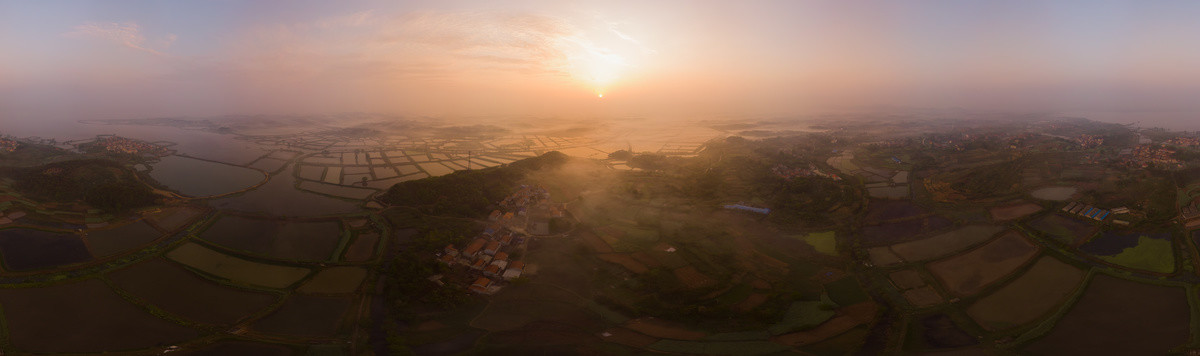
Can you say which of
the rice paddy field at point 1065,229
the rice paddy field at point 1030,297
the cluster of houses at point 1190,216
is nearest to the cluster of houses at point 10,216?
the rice paddy field at point 1030,297

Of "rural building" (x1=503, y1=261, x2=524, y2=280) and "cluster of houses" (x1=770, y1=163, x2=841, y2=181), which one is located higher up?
"cluster of houses" (x1=770, y1=163, x2=841, y2=181)

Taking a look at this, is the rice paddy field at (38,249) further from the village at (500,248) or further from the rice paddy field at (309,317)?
the village at (500,248)

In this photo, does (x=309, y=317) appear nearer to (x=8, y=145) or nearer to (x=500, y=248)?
(x=500, y=248)

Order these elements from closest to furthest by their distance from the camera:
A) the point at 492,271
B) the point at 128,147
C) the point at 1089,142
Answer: the point at 492,271, the point at 128,147, the point at 1089,142

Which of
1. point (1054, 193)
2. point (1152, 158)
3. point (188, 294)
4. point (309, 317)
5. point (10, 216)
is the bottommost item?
point (309, 317)

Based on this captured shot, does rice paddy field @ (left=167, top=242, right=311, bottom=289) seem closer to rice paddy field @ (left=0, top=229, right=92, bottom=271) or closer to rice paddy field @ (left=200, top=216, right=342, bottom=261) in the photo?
rice paddy field @ (left=200, top=216, right=342, bottom=261)

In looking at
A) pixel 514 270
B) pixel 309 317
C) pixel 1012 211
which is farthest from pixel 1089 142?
pixel 309 317

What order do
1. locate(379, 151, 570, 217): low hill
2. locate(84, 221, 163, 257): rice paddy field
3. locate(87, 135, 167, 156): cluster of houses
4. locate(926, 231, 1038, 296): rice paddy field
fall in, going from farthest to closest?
locate(87, 135, 167, 156): cluster of houses, locate(379, 151, 570, 217): low hill, locate(84, 221, 163, 257): rice paddy field, locate(926, 231, 1038, 296): rice paddy field

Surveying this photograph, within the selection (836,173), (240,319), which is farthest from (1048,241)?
(240,319)

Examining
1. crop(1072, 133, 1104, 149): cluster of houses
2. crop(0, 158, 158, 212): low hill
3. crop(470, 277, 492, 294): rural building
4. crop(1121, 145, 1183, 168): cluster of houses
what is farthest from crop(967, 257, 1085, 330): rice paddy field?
crop(1072, 133, 1104, 149): cluster of houses
